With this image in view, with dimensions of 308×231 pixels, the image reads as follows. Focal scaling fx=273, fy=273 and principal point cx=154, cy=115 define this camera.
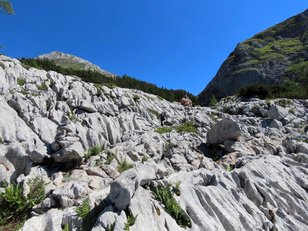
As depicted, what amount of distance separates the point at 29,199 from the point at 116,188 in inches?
199

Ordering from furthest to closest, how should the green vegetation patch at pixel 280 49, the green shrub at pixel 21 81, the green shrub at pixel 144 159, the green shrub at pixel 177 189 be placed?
the green vegetation patch at pixel 280 49
the green shrub at pixel 21 81
the green shrub at pixel 144 159
the green shrub at pixel 177 189

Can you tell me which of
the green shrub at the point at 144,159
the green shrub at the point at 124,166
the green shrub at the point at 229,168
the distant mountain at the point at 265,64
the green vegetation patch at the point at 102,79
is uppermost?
the distant mountain at the point at 265,64

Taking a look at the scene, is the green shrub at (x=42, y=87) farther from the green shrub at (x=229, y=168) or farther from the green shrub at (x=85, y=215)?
the green shrub at (x=85, y=215)

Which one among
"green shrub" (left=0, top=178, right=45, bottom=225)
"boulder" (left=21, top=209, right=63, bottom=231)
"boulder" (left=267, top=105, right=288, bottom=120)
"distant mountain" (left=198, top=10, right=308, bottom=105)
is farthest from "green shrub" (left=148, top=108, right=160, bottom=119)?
"distant mountain" (left=198, top=10, right=308, bottom=105)

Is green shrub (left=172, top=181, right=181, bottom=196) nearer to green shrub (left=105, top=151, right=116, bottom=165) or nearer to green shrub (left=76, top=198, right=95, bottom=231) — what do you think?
green shrub (left=76, top=198, right=95, bottom=231)

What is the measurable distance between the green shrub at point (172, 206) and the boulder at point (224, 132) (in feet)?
44.0

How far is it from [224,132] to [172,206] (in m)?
14.2

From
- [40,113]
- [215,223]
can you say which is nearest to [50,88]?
[40,113]

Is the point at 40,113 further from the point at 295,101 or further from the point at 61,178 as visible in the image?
the point at 295,101

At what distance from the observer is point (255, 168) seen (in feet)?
63.4

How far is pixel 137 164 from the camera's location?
19562mm

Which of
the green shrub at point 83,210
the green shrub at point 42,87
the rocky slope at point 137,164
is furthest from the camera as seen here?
the green shrub at point 42,87

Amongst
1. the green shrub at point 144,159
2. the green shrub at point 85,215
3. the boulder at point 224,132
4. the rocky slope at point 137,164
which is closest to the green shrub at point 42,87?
the rocky slope at point 137,164

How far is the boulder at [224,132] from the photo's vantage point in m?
26.0
